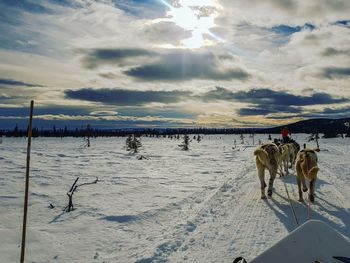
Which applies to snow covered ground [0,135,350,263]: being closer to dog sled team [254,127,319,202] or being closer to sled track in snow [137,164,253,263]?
sled track in snow [137,164,253,263]

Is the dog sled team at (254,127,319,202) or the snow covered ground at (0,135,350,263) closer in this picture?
the snow covered ground at (0,135,350,263)

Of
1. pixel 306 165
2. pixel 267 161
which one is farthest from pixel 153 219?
pixel 306 165

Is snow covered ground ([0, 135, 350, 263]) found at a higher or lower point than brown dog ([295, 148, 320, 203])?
lower

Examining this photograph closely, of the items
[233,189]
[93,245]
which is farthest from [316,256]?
[233,189]

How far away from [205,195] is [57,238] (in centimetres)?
480

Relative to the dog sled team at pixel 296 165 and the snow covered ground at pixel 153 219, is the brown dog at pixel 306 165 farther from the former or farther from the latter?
the snow covered ground at pixel 153 219

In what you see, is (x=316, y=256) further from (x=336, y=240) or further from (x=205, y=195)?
(x=205, y=195)

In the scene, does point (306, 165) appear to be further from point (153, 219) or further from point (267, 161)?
point (153, 219)

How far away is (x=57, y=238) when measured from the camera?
5.64 meters

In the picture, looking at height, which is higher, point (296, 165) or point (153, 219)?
point (296, 165)

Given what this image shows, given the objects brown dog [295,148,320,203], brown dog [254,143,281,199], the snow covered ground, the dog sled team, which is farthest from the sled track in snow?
brown dog [295,148,320,203]

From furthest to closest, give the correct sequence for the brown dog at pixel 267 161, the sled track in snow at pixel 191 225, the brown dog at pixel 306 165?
the brown dog at pixel 267 161 → the brown dog at pixel 306 165 → the sled track in snow at pixel 191 225

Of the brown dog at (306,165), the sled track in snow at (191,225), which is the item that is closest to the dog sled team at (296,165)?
the brown dog at (306,165)

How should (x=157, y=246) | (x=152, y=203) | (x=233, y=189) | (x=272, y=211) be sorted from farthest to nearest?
(x=233, y=189) < (x=152, y=203) < (x=272, y=211) < (x=157, y=246)
